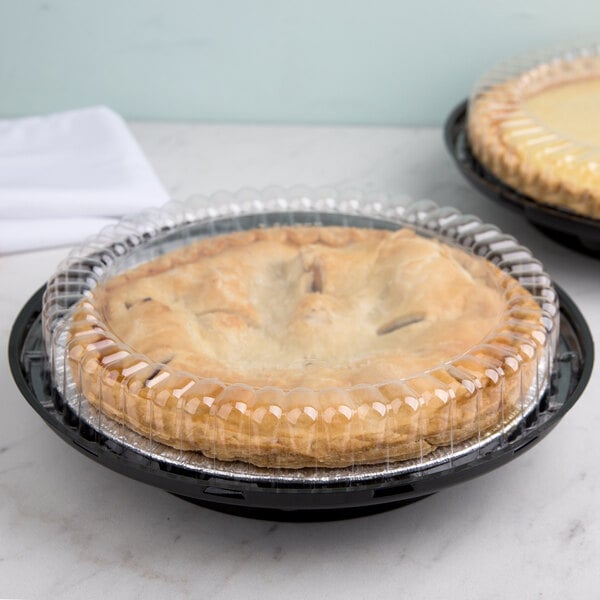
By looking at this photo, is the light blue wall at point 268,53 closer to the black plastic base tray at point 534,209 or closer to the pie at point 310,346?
the black plastic base tray at point 534,209

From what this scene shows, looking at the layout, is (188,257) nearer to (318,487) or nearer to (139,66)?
(318,487)

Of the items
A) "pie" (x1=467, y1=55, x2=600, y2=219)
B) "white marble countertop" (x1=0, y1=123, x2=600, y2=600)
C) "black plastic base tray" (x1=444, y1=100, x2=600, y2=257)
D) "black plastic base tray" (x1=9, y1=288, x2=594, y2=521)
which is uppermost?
"pie" (x1=467, y1=55, x2=600, y2=219)

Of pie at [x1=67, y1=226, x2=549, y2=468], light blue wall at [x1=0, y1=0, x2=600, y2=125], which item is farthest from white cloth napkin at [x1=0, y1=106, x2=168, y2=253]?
pie at [x1=67, y1=226, x2=549, y2=468]

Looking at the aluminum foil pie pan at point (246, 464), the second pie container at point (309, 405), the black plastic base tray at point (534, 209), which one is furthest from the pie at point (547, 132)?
the second pie container at point (309, 405)

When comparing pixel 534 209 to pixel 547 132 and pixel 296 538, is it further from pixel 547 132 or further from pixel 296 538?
pixel 296 538

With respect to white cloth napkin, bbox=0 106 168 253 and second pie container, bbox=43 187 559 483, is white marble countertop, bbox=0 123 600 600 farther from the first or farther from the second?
white cloth napkin, bbox=0 106 168 253

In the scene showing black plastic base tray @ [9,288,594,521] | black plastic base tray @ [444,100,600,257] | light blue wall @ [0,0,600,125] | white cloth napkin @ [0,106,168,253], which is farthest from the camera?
light blue wall @ [0,0,600,125]

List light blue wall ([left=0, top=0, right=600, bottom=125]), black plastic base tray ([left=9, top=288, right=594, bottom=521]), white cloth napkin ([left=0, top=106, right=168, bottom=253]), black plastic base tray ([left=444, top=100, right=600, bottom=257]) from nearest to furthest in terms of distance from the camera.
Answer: black plastic base tray ([left=9, top=288, right=594, bottom=521])
black plastic base tray ([left=444, top=100, right=600, bottom=257])
white cloth napkin ([left=0, top=106, right=168, bottom=253])
light blue wall ([left=0, top=0, right=600, bottom=125])

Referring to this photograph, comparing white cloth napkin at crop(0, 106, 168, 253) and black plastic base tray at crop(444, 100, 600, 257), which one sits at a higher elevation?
black plastic base tray at crop(444, 100, 600, 257)
